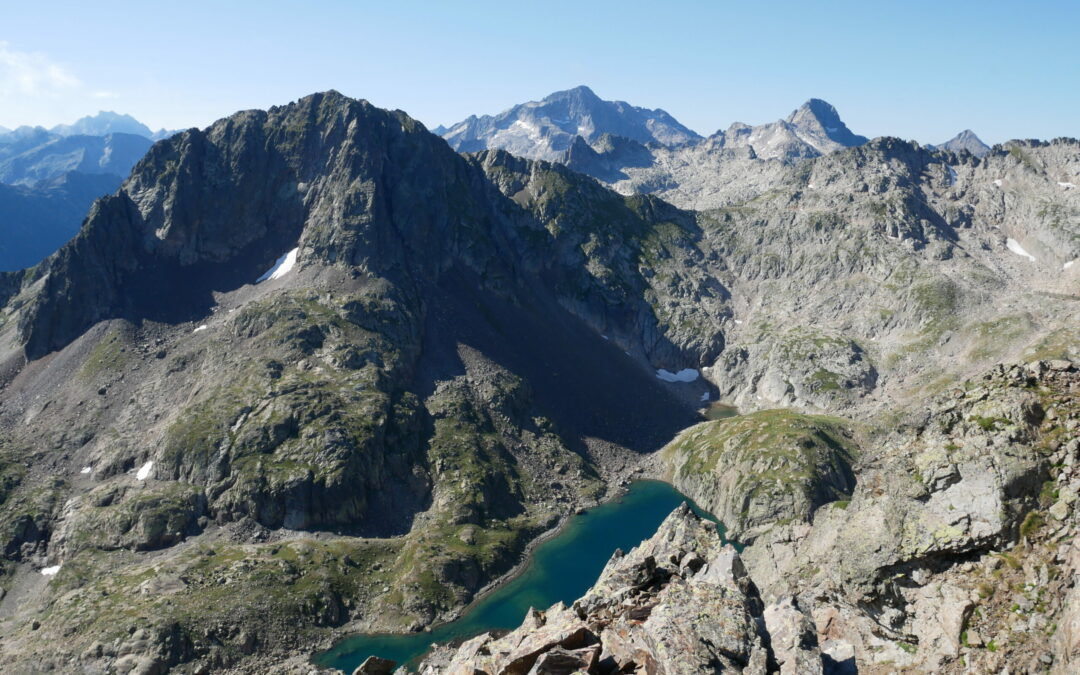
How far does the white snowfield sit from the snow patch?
6418cm

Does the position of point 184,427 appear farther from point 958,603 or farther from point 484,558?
point 958,603

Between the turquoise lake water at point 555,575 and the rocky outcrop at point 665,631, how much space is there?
4406cm

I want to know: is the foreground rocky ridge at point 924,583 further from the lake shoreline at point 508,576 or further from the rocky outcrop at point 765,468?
the rocky outcrop at point 765,468

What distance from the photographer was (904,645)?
2312 centimetres

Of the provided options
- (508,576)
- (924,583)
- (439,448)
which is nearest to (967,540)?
(924,583)

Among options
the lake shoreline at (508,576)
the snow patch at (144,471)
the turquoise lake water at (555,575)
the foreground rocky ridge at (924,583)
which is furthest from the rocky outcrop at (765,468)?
the snow patch at (144,471)

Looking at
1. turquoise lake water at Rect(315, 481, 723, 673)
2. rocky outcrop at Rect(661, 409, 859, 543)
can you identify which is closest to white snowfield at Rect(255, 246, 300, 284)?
turquoise lake water at Rect(315, 481, 723, 673)

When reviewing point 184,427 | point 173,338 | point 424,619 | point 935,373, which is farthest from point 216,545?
point 935,373

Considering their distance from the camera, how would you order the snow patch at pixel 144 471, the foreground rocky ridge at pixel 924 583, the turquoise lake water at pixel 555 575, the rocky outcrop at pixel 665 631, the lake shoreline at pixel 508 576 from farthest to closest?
1. the snow patch at pixel 144 471
2. the lake shoreline at pixel 508 576
3. the turquoise lake water at pixel 555 575
4. the rocky outcrop at pixel 665 631
5. the foreground rocky ridge at pixel 924 583

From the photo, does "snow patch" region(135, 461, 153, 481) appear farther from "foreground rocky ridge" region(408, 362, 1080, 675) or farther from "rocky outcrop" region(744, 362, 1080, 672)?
"rocky outcrop" region(744, 362, 1080, 672)

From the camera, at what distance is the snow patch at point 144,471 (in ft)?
397

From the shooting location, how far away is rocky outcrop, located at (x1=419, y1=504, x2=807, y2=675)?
84.2 ft

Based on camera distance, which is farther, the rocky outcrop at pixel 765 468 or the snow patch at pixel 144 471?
the snow patch at pixel 144 471

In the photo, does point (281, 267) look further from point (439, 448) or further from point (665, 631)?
point (665, 631)
